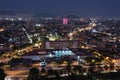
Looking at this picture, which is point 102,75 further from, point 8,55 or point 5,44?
point 5,44

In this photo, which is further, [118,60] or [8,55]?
[8,55]

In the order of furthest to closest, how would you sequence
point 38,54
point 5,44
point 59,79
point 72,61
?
point 5,44 < point 38,54 < point 72,61 < point 59,79

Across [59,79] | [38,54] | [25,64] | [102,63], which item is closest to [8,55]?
[38,54]

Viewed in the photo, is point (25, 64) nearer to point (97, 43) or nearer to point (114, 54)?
point (114, 54)

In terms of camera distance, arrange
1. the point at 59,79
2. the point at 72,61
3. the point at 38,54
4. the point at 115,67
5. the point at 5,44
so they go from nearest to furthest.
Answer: the point at 59,79 < the point at 115,67 < the point at 72,61 < the point at 38,54 < the point at 5,44

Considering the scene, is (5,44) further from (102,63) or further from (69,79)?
(69,79)

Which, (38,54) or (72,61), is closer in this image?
(72,61)

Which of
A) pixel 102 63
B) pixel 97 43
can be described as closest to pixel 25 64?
pixel 102 63

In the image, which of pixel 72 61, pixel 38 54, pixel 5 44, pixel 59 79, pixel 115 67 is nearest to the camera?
pixel 59 79
